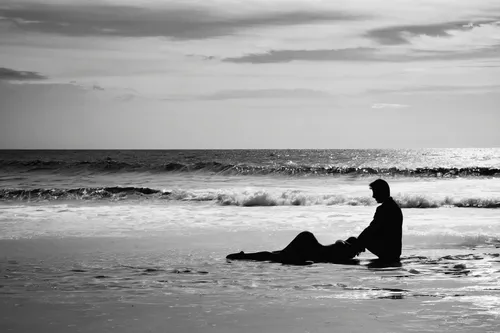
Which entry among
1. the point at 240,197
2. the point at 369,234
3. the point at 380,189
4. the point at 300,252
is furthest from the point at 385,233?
the point at 240,197

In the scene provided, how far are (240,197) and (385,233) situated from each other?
14039 millimetres

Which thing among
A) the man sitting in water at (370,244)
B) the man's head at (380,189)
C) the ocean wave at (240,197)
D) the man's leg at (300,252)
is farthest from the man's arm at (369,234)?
the ocean wave at (240,197)

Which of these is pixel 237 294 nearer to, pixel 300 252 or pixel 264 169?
pixel 300 252

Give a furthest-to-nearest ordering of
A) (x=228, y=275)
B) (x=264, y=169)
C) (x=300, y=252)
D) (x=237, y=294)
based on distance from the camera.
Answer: (x=264, y=169) < (x=300, y=252) < (x=228, y=275) < (x=237, y=294)

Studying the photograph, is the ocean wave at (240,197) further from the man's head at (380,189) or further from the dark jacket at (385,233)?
the man's head at (380,189)

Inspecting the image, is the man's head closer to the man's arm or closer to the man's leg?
the man's arm

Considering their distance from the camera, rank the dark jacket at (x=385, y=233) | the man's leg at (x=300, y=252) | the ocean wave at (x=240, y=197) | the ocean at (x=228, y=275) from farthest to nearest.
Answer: the ocean wave at (x=240, y=197) → the dark jacket at (x=385, y=233) → the man's leg at (x=300, y=252) → the ocean at (x=228, y=275)

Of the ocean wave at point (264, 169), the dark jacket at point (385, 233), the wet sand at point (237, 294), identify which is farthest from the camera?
the ocean wave at point (264, 169)

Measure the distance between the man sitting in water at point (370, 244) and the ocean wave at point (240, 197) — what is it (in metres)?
11.9

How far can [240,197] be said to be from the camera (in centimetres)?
2255

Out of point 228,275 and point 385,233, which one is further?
point 385,233

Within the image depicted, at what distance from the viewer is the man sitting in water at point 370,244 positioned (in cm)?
861

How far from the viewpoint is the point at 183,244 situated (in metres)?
10.8

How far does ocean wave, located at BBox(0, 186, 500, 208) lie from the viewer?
68.1 ft
